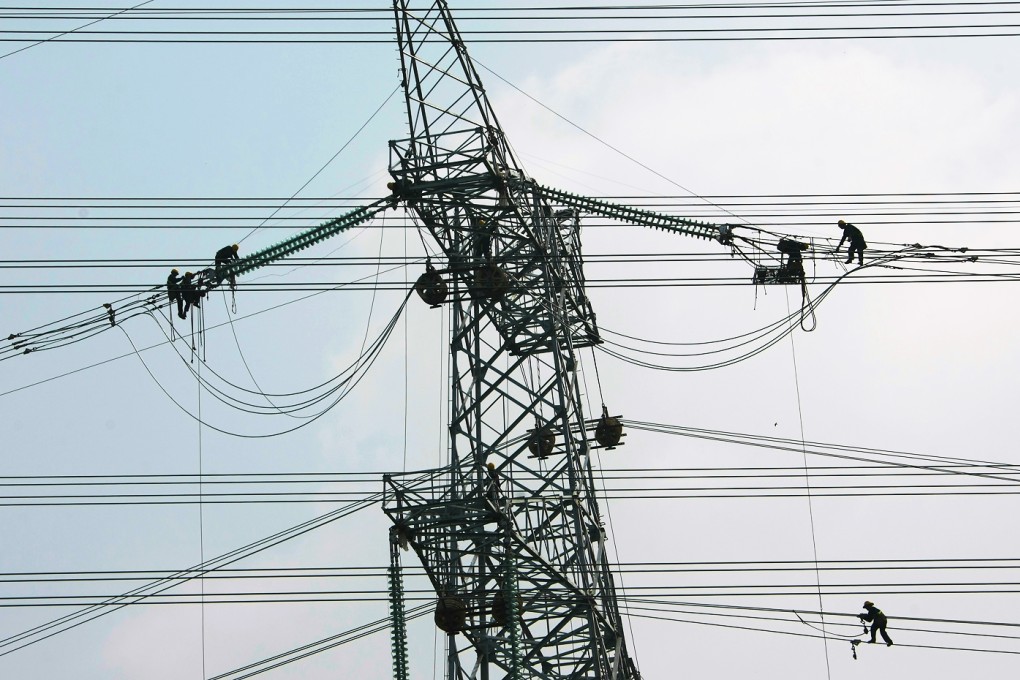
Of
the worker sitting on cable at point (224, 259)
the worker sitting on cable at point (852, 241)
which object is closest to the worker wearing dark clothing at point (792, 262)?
the worker sitting on cable at point (852, 241)

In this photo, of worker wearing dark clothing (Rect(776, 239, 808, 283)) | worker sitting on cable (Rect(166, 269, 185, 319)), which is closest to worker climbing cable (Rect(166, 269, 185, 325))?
worker sitting on cable (Rect(166, 269, 185, 319))

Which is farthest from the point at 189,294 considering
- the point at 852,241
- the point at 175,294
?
the point at 852,241

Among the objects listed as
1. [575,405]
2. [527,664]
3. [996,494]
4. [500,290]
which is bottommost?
[527,664]

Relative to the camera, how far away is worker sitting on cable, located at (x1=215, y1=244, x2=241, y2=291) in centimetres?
4159

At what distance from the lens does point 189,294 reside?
4150 centimetres

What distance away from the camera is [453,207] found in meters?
41.2

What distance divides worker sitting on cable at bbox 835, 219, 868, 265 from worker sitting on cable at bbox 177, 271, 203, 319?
619 inches

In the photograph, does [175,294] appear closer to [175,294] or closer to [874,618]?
[175,294]

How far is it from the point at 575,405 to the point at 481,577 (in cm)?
474

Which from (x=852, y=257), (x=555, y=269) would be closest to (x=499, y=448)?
(x=555, y=269)

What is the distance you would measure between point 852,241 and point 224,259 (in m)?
15.4

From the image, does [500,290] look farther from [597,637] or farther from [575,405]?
[597,637]

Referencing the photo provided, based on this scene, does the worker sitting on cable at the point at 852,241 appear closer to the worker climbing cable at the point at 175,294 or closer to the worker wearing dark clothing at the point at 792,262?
the worker wearing dark clothing at the point at 792,262

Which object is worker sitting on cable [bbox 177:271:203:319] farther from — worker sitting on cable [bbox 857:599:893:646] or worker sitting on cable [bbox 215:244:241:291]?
worker sitting on cable [bbox 857:599:893:646]
